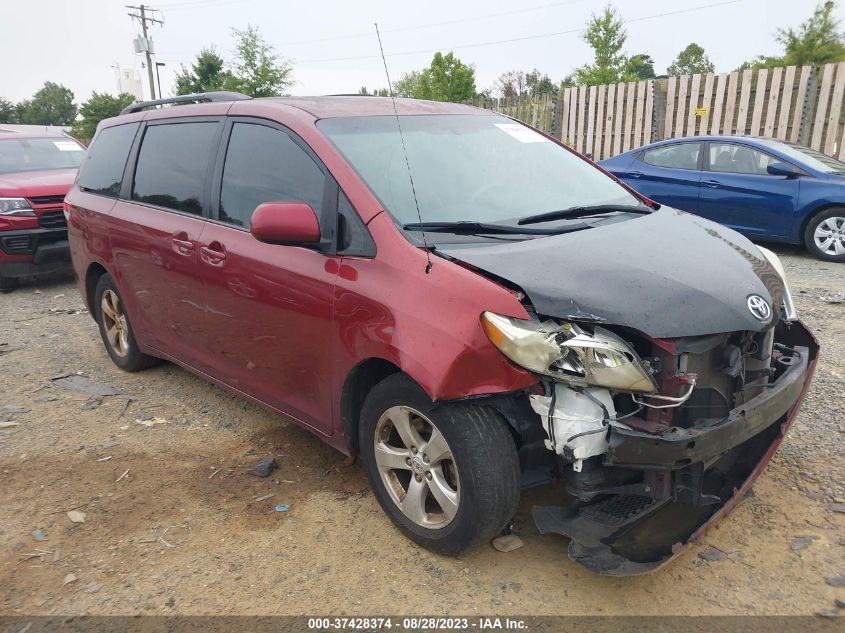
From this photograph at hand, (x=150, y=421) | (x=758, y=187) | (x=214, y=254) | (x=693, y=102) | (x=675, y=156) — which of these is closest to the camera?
(x=214, y=254)

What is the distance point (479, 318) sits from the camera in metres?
2.38

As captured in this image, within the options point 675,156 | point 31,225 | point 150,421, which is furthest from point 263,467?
point 675,156

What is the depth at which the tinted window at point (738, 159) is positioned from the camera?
8117 millimetres

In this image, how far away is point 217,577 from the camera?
2.71 metres

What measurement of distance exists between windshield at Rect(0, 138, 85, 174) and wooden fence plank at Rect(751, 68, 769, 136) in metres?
11.9

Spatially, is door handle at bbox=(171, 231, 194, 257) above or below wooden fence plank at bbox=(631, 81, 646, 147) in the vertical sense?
below

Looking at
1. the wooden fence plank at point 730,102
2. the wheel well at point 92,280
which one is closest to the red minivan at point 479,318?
the wheel well at point 92,280

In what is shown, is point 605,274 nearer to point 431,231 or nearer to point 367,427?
point 431,231

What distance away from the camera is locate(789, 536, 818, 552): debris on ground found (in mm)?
2742

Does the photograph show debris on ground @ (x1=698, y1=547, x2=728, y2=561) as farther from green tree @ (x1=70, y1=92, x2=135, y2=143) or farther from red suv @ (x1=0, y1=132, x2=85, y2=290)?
green tree @ (x1=70, y1=92, x2=135, y2=143)

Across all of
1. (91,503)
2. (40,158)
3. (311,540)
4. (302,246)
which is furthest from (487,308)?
(40,158)

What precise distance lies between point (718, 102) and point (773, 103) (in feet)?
3.52

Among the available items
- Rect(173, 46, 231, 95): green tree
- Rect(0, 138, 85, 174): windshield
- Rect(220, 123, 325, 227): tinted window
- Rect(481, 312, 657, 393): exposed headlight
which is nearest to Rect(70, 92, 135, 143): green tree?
Rect(173, 46, 231, 95): green tree

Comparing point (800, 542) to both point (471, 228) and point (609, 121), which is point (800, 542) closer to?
point (471, 228)
